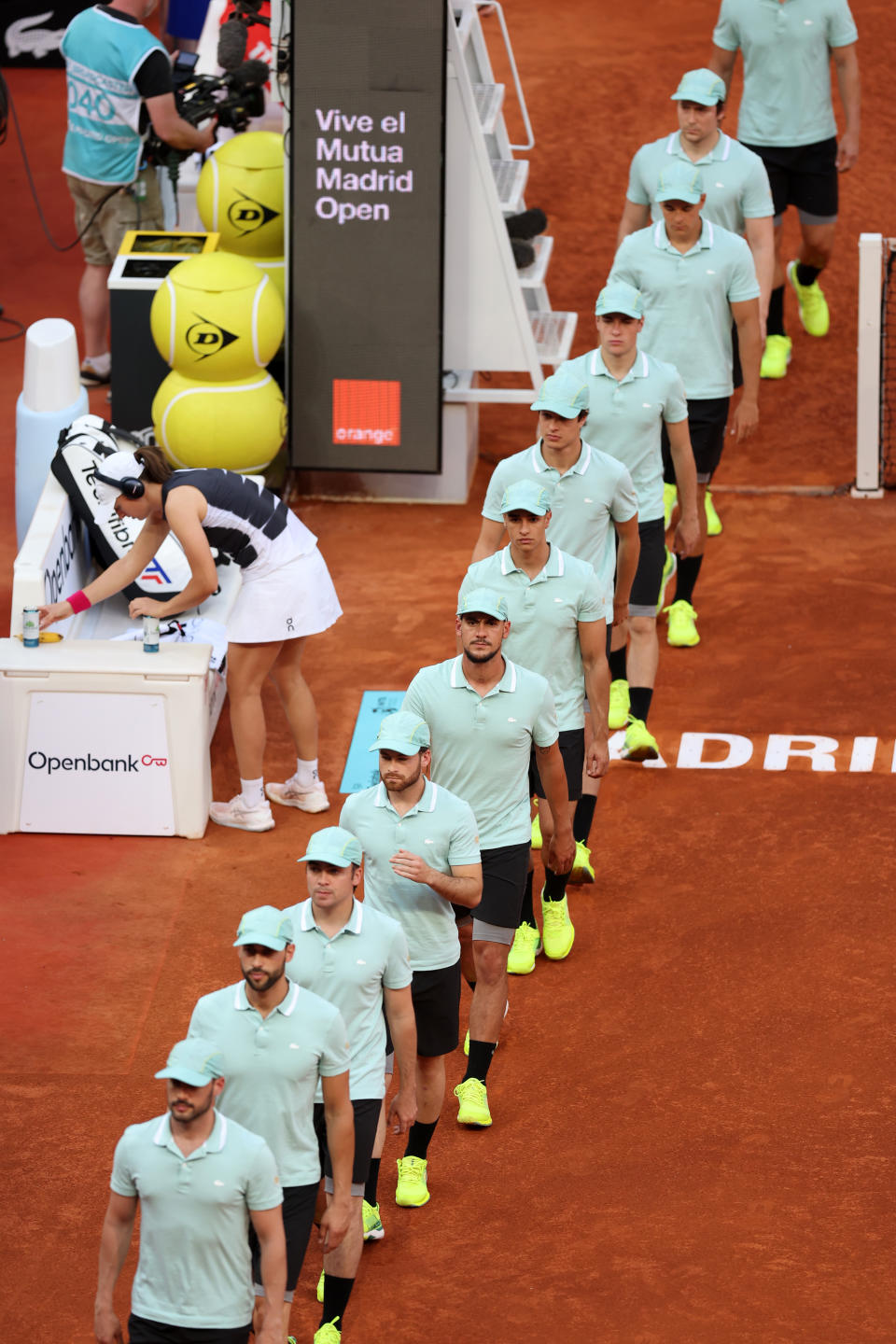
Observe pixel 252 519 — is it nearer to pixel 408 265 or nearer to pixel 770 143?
pixel 408 265

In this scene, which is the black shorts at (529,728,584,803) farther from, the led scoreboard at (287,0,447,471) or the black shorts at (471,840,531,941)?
the led scoreboard at (287,0,447,471)

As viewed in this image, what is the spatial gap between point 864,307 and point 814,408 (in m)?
1.44

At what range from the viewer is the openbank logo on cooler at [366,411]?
38.8 feet

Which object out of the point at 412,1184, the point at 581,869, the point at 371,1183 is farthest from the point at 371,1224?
the point at 581,869

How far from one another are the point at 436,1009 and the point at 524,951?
1.68 metres

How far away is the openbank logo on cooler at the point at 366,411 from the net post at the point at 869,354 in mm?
2716

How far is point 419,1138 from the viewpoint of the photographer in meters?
6.61

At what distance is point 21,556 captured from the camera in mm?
9195

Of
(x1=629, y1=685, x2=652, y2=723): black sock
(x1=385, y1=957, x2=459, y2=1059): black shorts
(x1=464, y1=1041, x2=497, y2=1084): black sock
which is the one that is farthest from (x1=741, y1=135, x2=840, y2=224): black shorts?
(x1=385, y1=957, x2=459, y2=1059): black shorts

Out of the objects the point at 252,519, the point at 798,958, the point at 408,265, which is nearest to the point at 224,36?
the point at 408,265

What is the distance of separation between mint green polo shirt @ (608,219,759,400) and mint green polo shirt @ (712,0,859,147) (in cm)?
293

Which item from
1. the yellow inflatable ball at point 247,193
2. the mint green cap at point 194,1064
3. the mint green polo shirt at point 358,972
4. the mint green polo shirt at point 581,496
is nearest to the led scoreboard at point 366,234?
the yellow inflatable ball at point 247,193

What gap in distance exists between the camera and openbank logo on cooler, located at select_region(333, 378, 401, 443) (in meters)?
11.8

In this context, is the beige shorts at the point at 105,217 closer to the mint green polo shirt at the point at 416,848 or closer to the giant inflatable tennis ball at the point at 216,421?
the giant inflatable tennis ball at the point at 216,421
